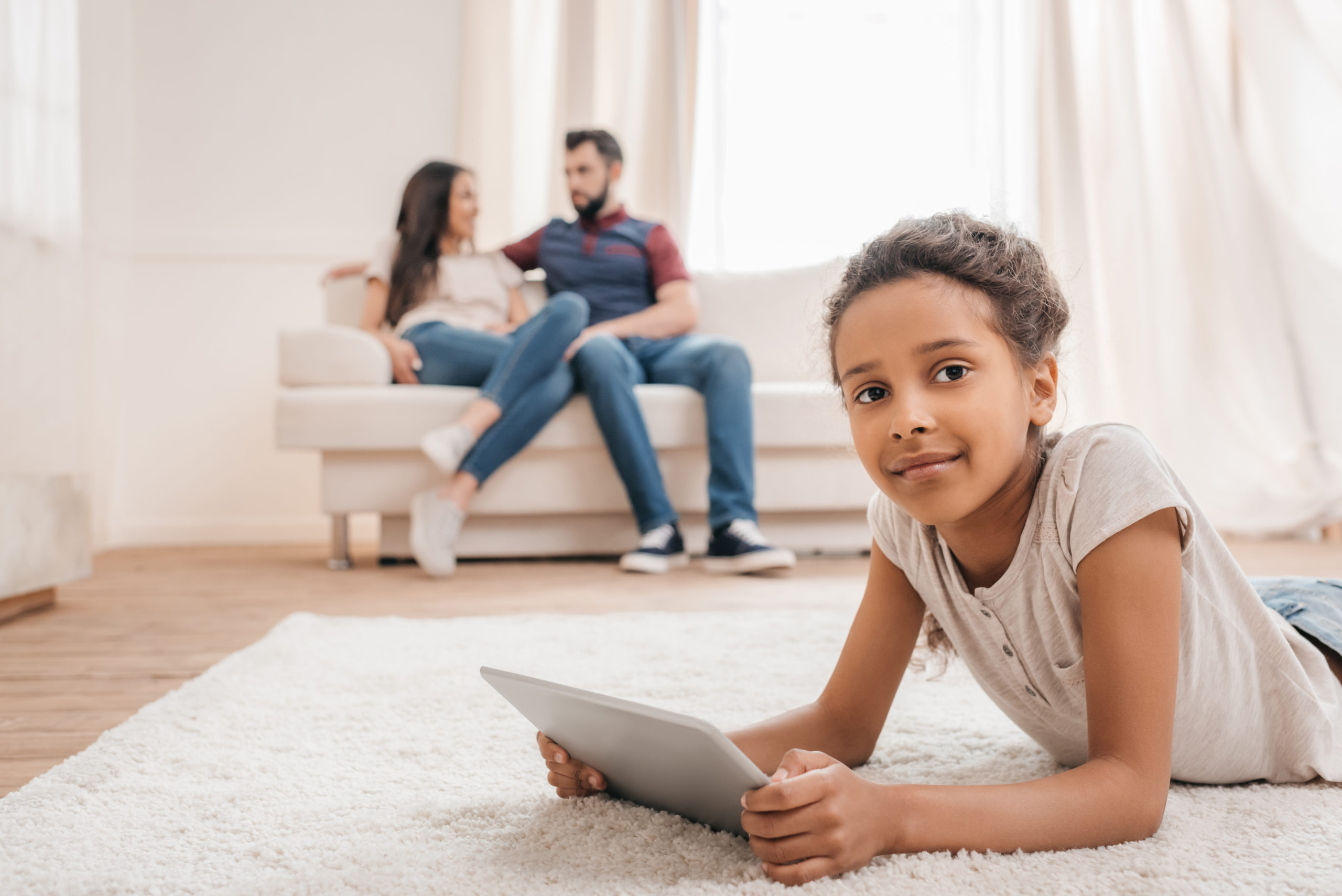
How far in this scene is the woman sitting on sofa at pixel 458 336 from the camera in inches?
83.3

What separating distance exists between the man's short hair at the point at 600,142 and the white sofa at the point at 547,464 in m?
0.68

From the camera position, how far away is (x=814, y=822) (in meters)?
0.51

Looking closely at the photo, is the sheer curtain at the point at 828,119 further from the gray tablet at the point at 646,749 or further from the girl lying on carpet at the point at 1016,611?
the gray tablet at the point at 646,749

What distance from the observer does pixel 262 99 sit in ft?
10.5

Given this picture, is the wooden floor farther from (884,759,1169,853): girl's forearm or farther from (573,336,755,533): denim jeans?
(884,759,1169,853): girl's forearm

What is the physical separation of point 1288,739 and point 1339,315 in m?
2.52

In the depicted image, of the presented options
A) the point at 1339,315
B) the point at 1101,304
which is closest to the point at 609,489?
the point at 1101,304

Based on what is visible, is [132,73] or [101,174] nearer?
[101,174]

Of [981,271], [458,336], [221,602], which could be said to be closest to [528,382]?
[458,336]

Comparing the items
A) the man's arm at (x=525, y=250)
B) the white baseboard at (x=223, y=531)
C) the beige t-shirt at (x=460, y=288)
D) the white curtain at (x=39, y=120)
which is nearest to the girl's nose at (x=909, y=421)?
the white curtain at (x=39, y=120)

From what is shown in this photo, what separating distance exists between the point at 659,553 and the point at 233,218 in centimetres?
206

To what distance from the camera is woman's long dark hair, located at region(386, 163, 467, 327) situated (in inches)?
99.9

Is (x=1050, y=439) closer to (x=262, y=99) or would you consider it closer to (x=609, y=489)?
(x=609, y=489)

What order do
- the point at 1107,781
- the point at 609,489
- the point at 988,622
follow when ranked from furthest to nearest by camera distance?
the point at 609,489, the point at 988,622, the point at 1107,781
